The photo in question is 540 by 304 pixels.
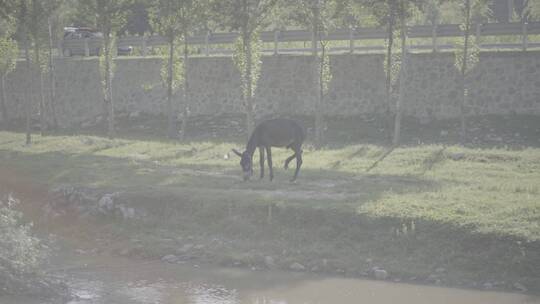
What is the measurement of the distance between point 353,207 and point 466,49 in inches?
521

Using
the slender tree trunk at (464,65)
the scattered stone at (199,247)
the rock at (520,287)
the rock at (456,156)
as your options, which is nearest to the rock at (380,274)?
the rock at (520,287)

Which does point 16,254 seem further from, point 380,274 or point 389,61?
point 389,61

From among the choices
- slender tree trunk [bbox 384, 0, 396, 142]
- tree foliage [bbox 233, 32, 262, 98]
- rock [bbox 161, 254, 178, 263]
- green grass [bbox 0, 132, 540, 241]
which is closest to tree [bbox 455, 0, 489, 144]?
slender tree trunk [bbox 384, 0, 396, 142]

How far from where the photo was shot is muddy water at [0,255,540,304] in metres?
12.6

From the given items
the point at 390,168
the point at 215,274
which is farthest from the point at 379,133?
the point at 215,274

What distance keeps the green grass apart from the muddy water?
6.51 feet

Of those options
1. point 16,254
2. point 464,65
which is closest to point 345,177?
point 16,254

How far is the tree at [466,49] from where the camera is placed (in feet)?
87.1

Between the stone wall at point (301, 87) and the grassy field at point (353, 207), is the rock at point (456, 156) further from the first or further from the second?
the stone wall at point (301, 87)

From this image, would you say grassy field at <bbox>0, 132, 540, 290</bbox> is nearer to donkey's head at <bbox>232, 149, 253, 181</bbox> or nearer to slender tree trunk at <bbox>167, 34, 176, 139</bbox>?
donkey's head at <bbox>232, 149, 253, 181</bbox>

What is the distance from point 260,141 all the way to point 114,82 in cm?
2174

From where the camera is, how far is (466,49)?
88.1 feet

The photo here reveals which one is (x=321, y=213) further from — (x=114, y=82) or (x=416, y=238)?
(x=114, y=82)

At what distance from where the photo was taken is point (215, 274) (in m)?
14.3
